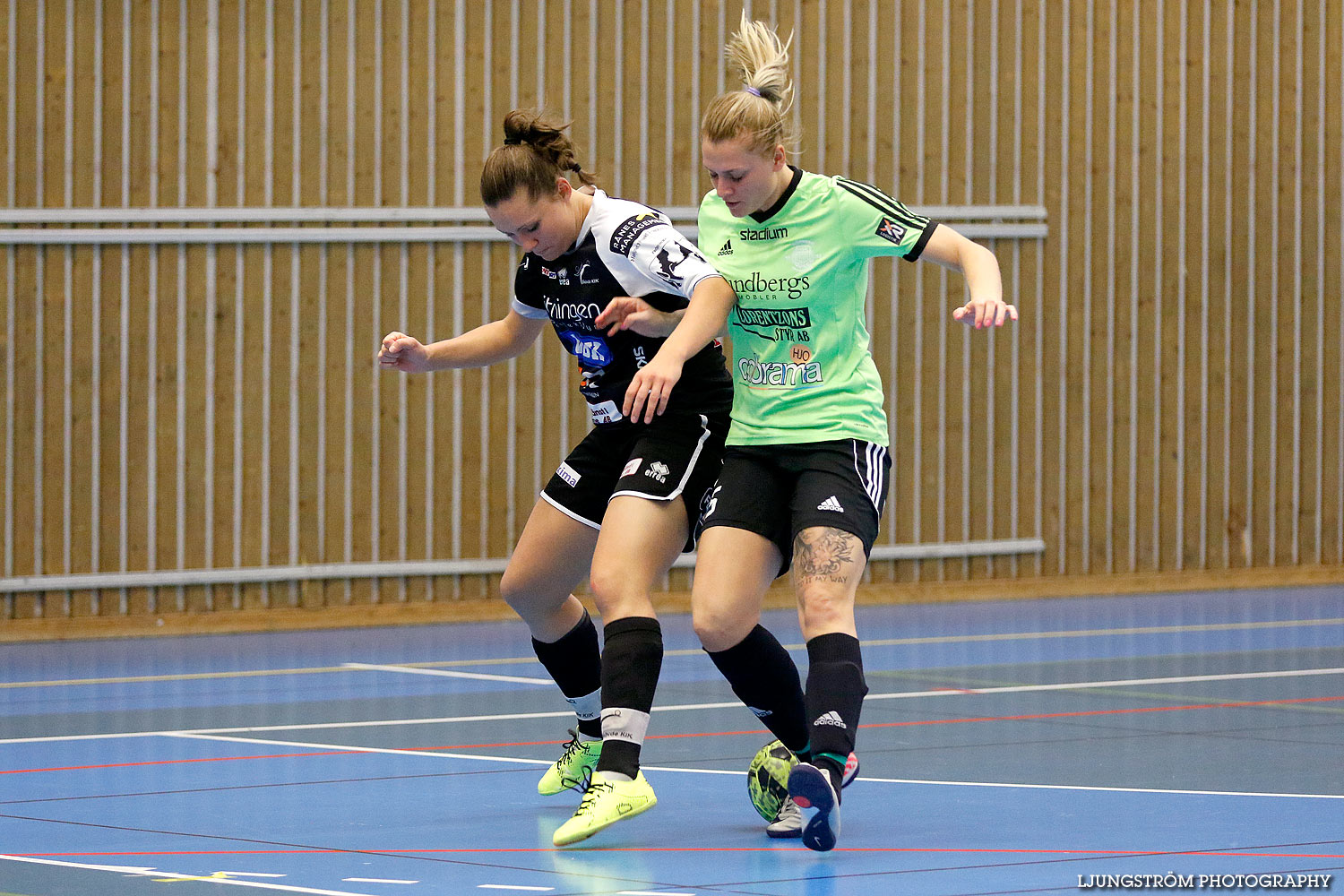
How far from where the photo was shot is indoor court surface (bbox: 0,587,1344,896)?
396 cm

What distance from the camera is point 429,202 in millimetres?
10820

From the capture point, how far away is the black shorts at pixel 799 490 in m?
4.34

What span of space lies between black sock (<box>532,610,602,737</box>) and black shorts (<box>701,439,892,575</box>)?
2.23ft

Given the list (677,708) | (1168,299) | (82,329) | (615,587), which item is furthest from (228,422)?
(615,587)

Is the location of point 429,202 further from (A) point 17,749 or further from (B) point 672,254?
(B) point 672,254

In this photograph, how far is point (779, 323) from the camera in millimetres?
4473

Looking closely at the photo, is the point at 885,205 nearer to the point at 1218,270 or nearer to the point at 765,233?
the point at 765,233

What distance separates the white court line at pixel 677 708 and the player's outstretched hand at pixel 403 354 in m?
2.03

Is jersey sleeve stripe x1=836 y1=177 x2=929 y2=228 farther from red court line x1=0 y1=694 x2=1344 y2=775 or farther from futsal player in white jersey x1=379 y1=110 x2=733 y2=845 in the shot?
red court line x1=0 y1=694 x2=1344 y2=775

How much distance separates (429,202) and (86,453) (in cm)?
226

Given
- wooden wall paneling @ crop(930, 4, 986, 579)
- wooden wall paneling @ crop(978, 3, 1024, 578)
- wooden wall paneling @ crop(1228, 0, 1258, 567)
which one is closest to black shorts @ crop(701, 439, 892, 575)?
wooden wall paneling @ crop(930, 4, 986, 579)

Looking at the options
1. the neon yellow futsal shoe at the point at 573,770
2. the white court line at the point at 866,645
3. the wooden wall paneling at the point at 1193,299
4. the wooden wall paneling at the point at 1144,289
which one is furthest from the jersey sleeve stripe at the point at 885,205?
the wooden wall paneling at the point at 1193,299

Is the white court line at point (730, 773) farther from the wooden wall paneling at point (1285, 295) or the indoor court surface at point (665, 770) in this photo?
the wooden wall paneling at point (1285, 295)

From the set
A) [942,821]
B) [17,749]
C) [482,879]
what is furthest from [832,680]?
[17,749]
